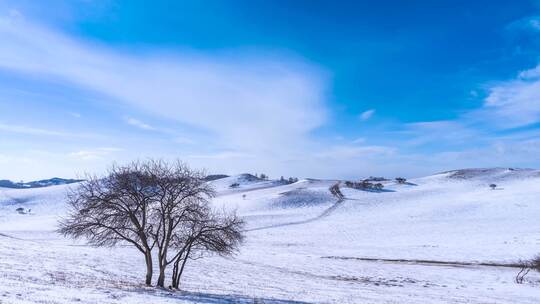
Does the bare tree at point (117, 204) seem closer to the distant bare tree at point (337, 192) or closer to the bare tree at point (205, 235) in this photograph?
the bare tree at point (205, 235)

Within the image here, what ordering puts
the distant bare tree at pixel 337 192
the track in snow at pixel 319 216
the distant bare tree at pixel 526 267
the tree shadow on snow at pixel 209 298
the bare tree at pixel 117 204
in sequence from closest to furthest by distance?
the tree shadow on snow at pixel 209 298
the bare tree at pixel 117 204
the distant bare tree at pixel 526 267
the track in snow at pixel 319 216
the distant bare tree at pixel 337 192

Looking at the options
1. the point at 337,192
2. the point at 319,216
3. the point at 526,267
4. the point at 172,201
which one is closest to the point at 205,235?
the point at 172,201

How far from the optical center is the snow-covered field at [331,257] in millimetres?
19141

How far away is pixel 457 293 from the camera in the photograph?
25.2m

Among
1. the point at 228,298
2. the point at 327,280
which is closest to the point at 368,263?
the point at 327,280

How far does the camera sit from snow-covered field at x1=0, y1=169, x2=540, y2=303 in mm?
19141

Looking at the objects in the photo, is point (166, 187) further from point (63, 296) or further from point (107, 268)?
point (107, 268)

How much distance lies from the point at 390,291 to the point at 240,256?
18.4m

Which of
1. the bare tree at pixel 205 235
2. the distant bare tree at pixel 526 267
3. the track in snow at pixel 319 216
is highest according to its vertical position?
the bare tree at pixel 205 235

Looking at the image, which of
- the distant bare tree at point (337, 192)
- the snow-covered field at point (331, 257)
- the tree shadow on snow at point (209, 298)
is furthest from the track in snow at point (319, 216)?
the tree shadow on snow at point (209, 298)

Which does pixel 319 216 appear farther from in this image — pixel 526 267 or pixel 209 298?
pixel 209 298

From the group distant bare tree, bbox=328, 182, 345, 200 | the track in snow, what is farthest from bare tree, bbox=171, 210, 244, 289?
distant bare tree, bbox=328, 182, 345, 200

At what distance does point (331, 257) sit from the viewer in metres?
41.6

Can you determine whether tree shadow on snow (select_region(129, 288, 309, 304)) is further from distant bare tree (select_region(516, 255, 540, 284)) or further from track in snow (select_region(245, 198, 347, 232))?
track in snow (select_region(245, 198, 347, 232))
